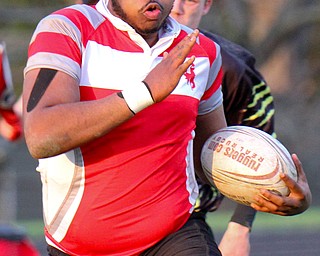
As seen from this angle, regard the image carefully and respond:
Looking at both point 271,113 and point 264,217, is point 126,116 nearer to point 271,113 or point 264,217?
point 271,113

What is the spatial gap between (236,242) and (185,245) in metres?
1.12

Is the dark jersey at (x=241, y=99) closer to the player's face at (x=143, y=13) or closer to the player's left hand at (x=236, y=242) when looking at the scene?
the player's left hand at (x=236, y=242)

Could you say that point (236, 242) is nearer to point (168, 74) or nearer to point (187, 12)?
point (187, 12)

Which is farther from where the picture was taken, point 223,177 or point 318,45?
point 318,45

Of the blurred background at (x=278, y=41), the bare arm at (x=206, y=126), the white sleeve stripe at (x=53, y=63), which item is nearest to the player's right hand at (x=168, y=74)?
the white sleeve stripe at (x=53, y=63)

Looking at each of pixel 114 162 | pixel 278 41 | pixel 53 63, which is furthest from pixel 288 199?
pixel 278 41

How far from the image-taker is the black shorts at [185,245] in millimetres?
4230

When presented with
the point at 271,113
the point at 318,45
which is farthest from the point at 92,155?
the point at 318,45

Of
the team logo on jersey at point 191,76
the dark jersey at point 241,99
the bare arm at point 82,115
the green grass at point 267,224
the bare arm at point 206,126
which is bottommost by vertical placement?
the green grass at point 267,224

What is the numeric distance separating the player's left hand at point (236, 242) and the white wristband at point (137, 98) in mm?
1697

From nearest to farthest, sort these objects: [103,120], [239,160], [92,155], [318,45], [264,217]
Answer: [103,120] < [92,155] < [239,160] < [264,217] < [318,45]

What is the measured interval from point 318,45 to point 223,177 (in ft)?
85.7

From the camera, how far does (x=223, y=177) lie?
178 inches

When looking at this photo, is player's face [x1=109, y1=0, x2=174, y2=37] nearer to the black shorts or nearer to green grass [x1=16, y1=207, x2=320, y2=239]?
the black shorts
